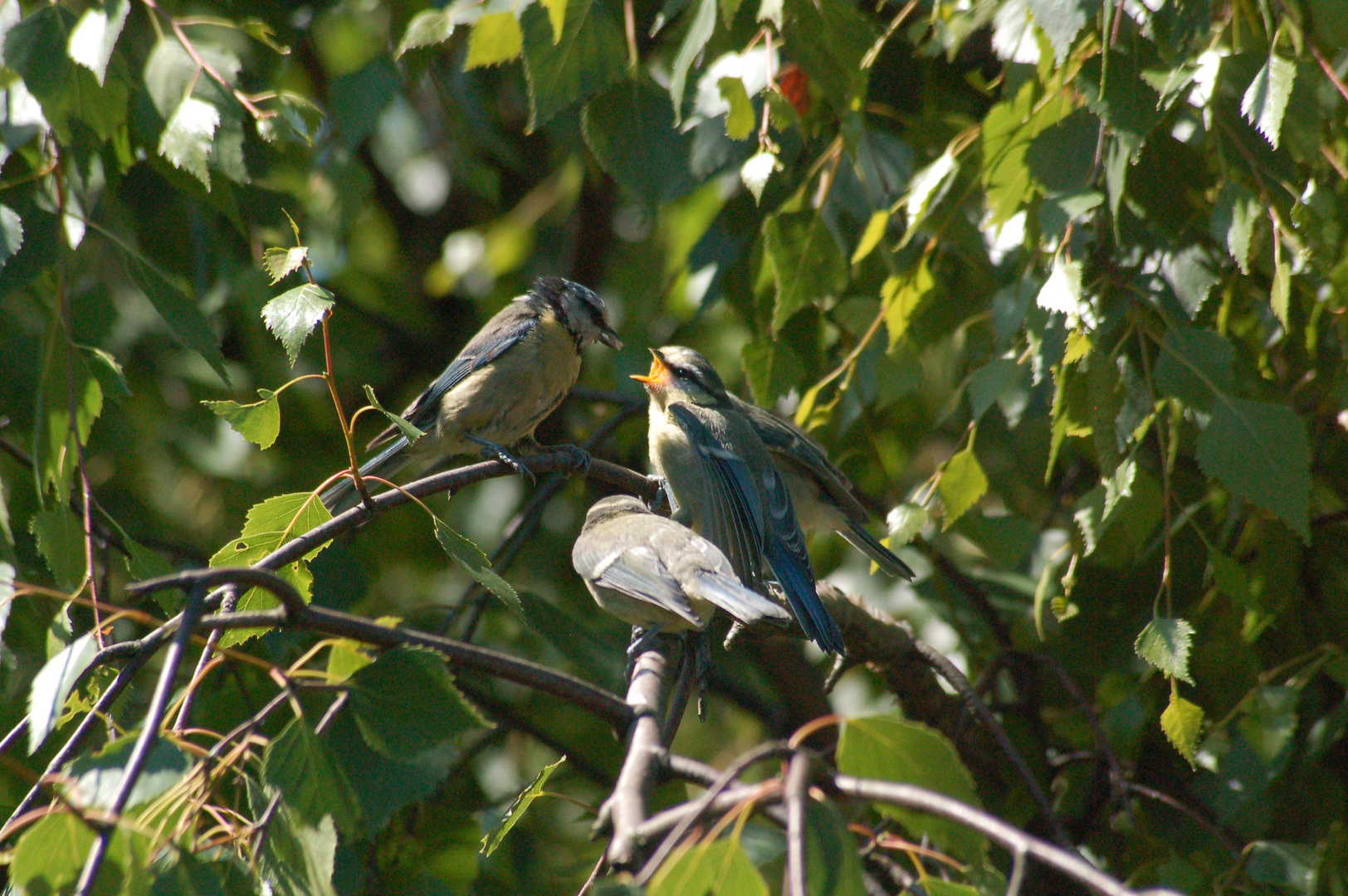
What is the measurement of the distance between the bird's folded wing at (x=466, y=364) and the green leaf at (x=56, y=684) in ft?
7.91

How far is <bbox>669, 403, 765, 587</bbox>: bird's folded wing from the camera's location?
9.41ft

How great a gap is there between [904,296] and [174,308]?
1.47 meters

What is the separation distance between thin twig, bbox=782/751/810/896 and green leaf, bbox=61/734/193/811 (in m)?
0.65

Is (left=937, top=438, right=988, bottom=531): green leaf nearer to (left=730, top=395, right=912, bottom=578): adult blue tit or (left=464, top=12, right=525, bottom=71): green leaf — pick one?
(left=730, top=395, right=912, bottom=578): adult blue tit

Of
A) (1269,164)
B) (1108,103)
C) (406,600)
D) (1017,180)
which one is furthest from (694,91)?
(406,600)

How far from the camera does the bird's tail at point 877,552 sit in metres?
2.79

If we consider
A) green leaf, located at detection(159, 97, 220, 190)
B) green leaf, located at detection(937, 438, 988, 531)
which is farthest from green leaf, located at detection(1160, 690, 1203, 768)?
green leaf, located at detection(159, 97, 220, 190)

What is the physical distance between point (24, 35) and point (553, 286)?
2.33m

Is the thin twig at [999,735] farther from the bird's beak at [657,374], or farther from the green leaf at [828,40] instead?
the green leaf at [828,40]

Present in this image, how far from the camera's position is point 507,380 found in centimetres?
395

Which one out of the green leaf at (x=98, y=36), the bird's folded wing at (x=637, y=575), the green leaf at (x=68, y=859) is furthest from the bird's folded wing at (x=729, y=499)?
the green leaf at (x=68, y=859)

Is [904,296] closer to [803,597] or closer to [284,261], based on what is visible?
[803,597]

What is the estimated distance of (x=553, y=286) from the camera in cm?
422

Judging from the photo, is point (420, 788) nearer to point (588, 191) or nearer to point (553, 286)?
point (553, 286)
